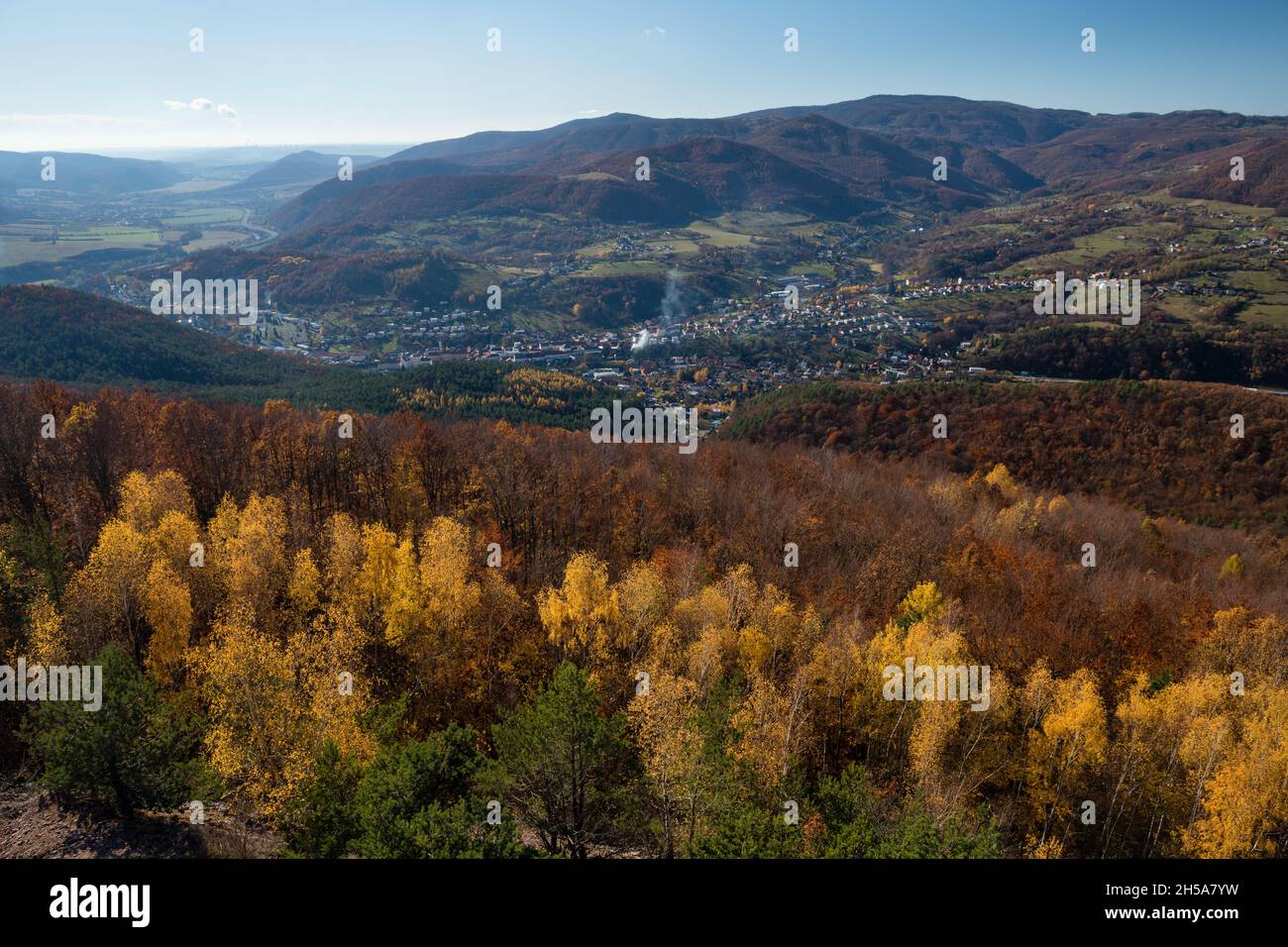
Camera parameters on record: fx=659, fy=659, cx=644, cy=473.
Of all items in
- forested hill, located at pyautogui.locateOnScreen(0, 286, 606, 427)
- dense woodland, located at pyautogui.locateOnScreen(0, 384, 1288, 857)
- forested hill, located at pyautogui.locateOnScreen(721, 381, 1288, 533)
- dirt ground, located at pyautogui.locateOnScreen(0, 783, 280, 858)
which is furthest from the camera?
forested hill, located at pyautogui.locateOnScreen(0, 286, 606, 427)

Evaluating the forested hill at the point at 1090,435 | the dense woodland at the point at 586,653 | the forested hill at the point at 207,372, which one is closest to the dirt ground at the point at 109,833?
the dense woodland at the point at 586,653

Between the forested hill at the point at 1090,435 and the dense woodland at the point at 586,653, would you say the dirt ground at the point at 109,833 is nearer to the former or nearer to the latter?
the dense woodland at the point at 586,653

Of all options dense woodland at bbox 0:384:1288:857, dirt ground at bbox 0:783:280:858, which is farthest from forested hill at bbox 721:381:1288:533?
dirt ground at bbox 0:783:280:858

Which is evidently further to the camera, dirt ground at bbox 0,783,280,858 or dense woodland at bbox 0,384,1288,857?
dense woodland at bbox 0,384,1288,857

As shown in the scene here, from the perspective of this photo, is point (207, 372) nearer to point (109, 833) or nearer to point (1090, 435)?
point (109, 833)

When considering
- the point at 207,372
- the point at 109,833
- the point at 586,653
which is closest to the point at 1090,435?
the point at 586,653

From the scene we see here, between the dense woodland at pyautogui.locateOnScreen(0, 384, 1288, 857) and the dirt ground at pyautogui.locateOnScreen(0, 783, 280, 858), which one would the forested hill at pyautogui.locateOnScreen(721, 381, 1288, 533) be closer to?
the dense woodland at pyautogui.locateOnScreen(0, 384, 1288, 857)

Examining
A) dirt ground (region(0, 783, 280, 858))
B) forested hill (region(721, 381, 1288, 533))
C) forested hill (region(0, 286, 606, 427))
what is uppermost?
forested hill (region(0, 286, 606, 427))
